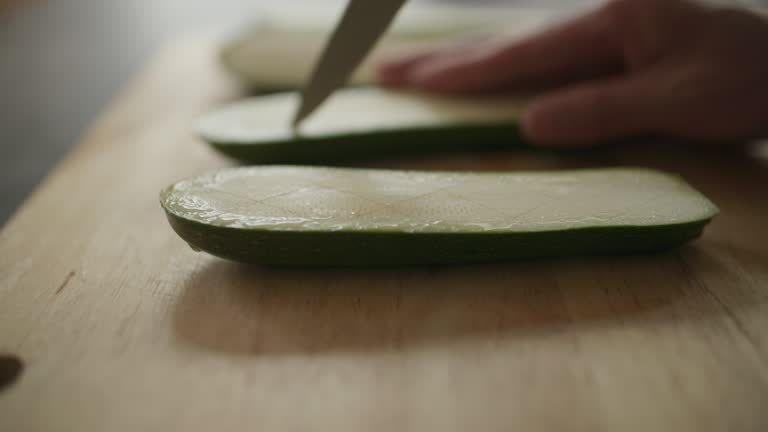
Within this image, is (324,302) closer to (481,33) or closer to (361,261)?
(361,261)

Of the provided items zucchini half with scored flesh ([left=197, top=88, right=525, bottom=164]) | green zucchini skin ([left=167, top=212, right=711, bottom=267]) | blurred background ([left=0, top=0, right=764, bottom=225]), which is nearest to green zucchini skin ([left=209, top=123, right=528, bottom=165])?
zucchini half with scored flesh ([left=197, top=88, right=525, bottom=164])

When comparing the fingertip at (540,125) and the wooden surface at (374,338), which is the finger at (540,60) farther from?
the wooden surface at (374,338)

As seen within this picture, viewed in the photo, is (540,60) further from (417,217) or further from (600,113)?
(417,217)

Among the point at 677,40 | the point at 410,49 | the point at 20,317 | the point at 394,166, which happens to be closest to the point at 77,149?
the point at 20,317

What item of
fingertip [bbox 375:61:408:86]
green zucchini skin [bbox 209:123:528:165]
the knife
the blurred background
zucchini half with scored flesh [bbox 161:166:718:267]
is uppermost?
the knife

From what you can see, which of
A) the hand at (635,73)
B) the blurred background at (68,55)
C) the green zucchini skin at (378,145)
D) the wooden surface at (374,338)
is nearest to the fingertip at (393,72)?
the hand at (635,73)

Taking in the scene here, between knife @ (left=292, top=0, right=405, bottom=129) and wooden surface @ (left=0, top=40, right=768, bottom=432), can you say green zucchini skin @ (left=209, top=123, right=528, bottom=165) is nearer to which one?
knife @ (left=292, top=0, right=405, bottom=129)
